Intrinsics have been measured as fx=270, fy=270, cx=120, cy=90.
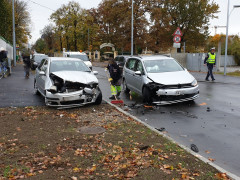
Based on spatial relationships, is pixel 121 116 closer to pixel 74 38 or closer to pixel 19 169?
pixel 19 169

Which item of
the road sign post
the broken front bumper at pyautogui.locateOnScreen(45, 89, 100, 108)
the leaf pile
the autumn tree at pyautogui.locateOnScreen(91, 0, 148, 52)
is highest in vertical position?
the autumn tree at pyautogui.locateOnScreen(91, 0, 148, 52)

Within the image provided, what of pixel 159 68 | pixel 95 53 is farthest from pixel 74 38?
pixel 159 68

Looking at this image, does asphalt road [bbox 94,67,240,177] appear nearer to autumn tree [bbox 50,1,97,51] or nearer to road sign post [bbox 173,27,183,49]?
road sign post [bbox 173,27,183,49]

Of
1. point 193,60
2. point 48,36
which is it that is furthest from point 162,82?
point 48,36

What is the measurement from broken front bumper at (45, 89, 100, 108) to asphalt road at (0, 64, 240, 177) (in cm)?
127

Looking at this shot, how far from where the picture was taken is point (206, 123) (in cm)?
725

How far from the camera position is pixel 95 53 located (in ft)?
222

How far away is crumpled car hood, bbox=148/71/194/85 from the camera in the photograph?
361 inches

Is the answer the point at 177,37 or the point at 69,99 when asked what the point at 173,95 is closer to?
the point at 69,99

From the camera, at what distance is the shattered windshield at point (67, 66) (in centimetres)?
996

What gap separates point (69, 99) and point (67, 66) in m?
1.99

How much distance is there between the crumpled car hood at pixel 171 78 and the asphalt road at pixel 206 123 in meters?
0.87

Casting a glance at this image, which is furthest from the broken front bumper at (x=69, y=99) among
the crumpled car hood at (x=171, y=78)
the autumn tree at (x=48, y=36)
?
the autumn tree at (x=48, y=36)

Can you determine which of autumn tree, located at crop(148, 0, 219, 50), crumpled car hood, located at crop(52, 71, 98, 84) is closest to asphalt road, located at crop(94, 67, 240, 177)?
crumpled car hood, located at crop(52, 71, 98, 84)
